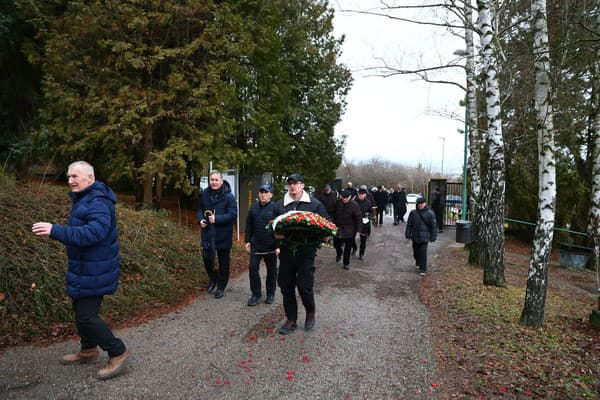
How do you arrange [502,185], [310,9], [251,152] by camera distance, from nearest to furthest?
[502,185]
[251,152]
[310,9]

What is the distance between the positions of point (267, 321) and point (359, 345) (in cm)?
137

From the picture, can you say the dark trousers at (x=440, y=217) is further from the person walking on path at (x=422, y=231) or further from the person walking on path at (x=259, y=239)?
the person walking on path at (x=259, y=239)

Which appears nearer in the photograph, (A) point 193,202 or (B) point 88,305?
(B) point 88,305

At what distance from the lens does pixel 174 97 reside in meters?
10.2

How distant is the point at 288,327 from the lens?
4.89 metres

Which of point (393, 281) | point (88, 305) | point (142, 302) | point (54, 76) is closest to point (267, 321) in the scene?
point (142, 302)

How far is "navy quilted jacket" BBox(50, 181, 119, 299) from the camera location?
3.40 m

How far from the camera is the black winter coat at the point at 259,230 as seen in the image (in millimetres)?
5984

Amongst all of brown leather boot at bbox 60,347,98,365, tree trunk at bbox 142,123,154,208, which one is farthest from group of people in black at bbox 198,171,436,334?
tree trunk at bbox 142,123,154,208

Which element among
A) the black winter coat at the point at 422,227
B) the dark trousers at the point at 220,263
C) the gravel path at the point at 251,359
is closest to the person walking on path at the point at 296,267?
the gravel path at the point at 251,359

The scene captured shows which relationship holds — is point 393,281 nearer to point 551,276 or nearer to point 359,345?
point 359,345

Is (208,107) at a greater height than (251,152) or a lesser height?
greater

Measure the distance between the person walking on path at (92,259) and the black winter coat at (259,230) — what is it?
2.59 meters

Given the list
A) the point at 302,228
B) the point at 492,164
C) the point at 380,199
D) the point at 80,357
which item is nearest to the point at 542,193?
the point at 492,164
